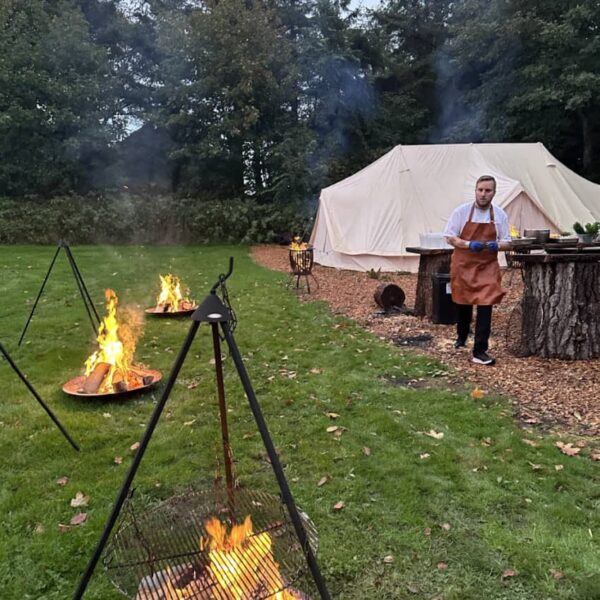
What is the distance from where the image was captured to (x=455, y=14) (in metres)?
19.9

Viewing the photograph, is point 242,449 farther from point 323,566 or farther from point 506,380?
point 506,380

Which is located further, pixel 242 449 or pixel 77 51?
pixel 77 51

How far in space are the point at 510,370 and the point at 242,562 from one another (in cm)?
352

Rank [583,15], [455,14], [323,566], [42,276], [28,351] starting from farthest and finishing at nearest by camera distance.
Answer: [455,14] < [583,15] < [42,276] < [28,351] < [323,566]

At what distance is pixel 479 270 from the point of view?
16.3 feet

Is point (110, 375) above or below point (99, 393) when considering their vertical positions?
above

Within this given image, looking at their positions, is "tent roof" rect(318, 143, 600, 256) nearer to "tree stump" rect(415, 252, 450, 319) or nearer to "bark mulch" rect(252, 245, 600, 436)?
"bark mulch" rect(252, 245, 600, 436)

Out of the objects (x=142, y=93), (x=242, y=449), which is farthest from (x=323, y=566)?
(x=142, y=93)

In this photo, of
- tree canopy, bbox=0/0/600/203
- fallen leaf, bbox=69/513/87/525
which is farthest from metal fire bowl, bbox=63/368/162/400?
tree canopy, bbox=0/0/600/203

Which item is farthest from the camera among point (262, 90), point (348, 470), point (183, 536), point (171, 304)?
point (262, 90)

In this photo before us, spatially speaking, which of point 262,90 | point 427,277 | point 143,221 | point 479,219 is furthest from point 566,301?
point 262,90

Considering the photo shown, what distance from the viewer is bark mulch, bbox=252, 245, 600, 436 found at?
3916mm

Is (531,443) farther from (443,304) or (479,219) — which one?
(443,304)

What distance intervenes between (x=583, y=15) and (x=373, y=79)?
24.2 ft
